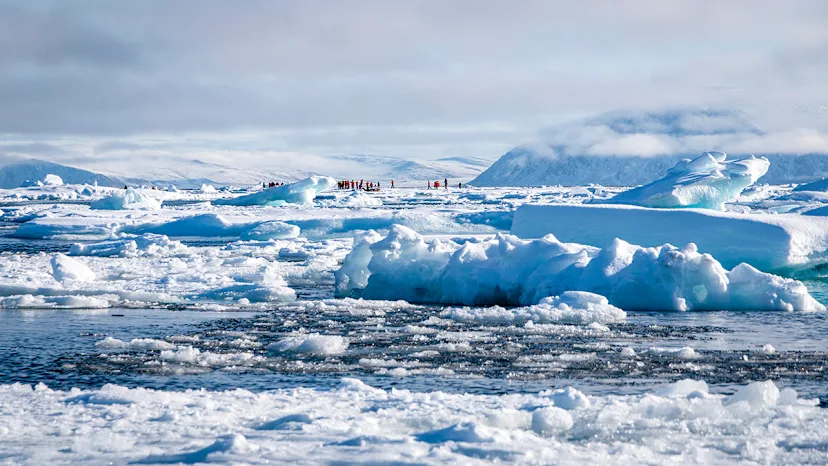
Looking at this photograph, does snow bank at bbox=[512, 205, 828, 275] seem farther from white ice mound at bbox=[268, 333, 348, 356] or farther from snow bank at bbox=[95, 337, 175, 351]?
snow bank at bbox=[95, 337, 175, 351]

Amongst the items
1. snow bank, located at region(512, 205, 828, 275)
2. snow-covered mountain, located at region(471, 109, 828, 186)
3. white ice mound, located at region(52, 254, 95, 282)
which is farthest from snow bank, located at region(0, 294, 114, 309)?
snow-covered mountain, located at region(471, 109, 828, 186)

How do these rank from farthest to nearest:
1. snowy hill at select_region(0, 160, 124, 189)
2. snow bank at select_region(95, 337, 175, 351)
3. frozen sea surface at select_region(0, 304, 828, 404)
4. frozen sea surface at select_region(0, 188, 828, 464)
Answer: snowy hill at select_region(0, 160, 124, 189), snow bank at select_region(95, 337, 175, 351), frozen sea surface at select_region(0, 304, 828, 404), frozen sea surface at select_region(0, 188, 828, 464)

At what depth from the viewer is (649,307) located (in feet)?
37.8

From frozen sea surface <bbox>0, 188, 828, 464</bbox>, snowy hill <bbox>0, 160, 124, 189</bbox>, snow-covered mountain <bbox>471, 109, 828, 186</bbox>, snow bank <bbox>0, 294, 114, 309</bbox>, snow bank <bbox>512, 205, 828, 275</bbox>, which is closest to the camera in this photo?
frozen sea surface <bbox>0, 188, 828, 464</bbox>

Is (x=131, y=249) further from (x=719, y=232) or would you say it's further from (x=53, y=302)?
(x=719, y=232)

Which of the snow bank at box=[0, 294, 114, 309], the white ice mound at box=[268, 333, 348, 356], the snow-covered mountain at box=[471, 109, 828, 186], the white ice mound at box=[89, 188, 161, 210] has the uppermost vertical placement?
the snow-covered mountain at box=[471, 109, 828, 186]

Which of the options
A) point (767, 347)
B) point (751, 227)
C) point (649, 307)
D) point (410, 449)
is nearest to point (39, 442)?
point (410, 449)

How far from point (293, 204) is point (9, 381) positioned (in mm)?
34431

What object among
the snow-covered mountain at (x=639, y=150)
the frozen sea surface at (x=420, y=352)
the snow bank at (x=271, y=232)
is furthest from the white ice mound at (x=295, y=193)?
the snow-covered mountain at (x=639, y=150)

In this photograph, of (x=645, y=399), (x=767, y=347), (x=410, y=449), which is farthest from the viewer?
(x=767, y=347)

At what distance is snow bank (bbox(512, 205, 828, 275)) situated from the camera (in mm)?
13662

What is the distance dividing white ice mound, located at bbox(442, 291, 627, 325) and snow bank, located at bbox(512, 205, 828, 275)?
4.05 m

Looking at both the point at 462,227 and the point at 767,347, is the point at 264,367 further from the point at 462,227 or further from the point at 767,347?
the point at 462,227

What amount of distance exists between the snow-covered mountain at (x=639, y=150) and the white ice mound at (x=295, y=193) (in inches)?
4236
